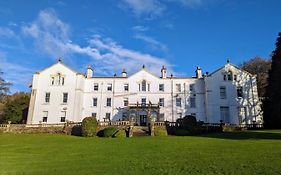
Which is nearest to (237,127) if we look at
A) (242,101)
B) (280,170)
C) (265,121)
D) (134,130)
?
(265,121)

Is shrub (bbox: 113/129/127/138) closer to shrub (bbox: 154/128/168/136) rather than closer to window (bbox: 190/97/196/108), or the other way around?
shrub (bbox: 154/128/168/136)

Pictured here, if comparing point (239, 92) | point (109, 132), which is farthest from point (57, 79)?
point (239, 92)

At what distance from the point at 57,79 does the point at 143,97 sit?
15610 mm

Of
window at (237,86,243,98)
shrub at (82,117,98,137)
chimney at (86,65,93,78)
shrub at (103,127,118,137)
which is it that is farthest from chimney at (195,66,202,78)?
shrub at (82,117,98,137)

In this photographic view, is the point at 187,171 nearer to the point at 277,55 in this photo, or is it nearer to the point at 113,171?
the point at 113,171

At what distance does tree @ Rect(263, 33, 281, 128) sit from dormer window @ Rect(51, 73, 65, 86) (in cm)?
3294

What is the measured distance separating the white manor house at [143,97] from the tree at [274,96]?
20.1 feet

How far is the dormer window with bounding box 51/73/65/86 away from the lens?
46.2 meters

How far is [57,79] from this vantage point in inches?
1826

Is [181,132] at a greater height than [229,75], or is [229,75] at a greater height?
[229,75]

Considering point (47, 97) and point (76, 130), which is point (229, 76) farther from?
point (47, 97)

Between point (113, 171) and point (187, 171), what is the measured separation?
333 centimetres

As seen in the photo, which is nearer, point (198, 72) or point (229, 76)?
point (229, 76)

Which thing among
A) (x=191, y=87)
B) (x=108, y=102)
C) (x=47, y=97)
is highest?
(x=191, y=87)
